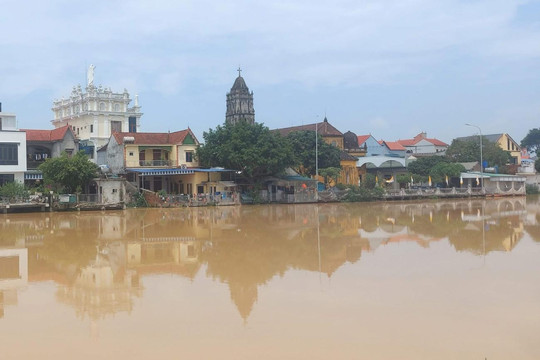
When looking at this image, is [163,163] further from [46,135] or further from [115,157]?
[46,135]

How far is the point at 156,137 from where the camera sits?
44.8 metres

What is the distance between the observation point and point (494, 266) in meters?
16.0

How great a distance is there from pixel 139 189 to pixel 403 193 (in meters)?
21.4

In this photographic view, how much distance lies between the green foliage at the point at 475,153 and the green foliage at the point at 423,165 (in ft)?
22.3

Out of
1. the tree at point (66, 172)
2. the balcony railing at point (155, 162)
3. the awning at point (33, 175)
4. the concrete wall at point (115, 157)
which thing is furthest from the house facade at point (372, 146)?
the awning at point (33, 175)

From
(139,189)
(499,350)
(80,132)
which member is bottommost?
(499,350)

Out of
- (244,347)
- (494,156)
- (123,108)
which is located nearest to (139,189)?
(123,108)

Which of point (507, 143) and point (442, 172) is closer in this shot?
point (442, 172)

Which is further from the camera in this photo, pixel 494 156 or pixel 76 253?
pixel 494 156

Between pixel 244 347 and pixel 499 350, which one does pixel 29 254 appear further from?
pixel 499 350

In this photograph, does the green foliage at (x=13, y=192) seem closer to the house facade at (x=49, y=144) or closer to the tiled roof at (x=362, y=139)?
the house facade at (x=49, y=144)

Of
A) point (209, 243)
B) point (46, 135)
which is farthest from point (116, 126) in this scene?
point (209, 243)

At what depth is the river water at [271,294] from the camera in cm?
940

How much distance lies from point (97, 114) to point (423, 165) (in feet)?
97.6
